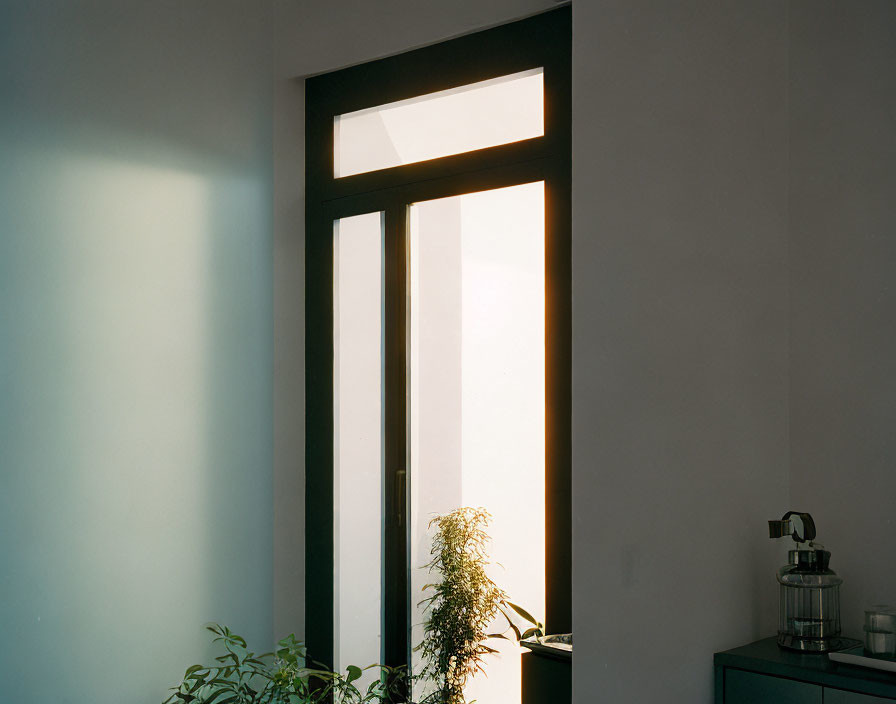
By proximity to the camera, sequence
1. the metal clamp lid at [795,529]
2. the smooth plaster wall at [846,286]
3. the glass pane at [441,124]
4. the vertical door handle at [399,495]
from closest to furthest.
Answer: the metal clamp lid at [795,529]
the smooth plaster wall at [846,286]
the glass pane at [441,124]
the vertical door handle at [399,495]

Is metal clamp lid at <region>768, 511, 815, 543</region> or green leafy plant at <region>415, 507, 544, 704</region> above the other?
metal clamp lid at <region>768, 511, 815, 543</region>

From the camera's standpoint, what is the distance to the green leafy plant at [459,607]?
2.79 meters

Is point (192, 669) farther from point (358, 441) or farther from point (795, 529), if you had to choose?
point (795, 529)

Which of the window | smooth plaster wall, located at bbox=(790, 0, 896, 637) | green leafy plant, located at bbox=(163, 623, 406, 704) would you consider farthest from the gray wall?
green leafy plant, located at bbox=(163, 623, 406, 704)

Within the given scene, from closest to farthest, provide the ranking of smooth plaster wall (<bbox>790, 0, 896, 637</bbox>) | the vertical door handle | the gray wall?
1. the gray wall
2. smooth plaster wall (<bbox>790, 0, 896, 637</bbox>)
3. the vertical door handle

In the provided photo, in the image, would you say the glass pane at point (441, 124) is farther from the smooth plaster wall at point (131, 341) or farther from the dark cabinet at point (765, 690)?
the dark cabinet at point (765, 690)

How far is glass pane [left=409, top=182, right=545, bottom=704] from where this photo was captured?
2.71m

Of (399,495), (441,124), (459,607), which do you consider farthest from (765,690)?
(441,124)

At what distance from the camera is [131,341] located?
2732mm

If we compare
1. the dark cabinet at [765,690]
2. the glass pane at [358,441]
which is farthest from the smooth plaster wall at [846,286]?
the glass pane at [358,441]

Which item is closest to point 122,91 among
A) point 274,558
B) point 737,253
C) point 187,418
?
point 187,418

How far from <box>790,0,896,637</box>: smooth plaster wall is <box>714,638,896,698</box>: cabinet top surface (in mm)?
330

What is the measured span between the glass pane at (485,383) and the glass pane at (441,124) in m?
→ 0.18

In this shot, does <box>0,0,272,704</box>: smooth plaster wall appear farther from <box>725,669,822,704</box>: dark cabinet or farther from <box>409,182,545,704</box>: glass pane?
<box>725,669,822,704</box>: dark cabinet
